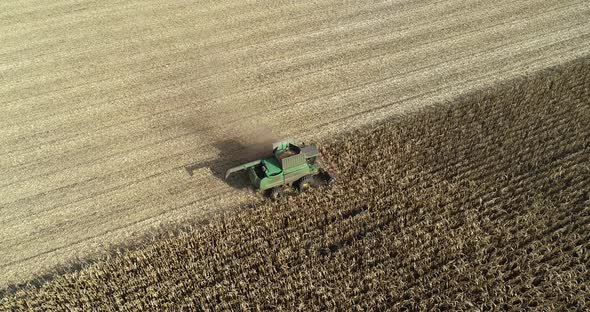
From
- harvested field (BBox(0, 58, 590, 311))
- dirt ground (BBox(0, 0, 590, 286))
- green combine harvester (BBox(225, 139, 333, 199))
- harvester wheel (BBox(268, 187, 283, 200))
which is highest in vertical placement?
dirt ground (BBox(0, 0, 590, 286))

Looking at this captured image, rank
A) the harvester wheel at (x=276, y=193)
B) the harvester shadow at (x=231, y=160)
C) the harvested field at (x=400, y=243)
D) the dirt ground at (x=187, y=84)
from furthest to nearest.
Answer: the harvester shadow at (x=231, y=160)
the dirt ground at (x=187, y=84)
the harvester wheel at (x=276, y=193)
the harvested field at (x=400, y=243)

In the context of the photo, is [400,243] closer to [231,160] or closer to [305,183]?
[305,183]

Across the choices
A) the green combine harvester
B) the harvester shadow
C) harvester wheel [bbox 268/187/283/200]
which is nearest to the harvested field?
harvester wheel [bbox 268/187/283/200]

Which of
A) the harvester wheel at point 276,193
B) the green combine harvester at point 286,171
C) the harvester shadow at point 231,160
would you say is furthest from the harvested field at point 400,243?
the harvester shadow at point 231,160

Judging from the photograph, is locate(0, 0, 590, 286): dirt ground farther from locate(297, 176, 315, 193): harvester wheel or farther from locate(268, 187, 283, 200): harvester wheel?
Result: locate(297, 176, 315, 193): harvester wheel

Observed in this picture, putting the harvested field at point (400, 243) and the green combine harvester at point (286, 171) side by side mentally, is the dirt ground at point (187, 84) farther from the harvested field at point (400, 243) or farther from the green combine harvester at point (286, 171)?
the harvested field at point (400, 243)

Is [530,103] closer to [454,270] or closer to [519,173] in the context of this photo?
[519,173]

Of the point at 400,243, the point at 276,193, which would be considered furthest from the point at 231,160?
→ the point at 400,243
